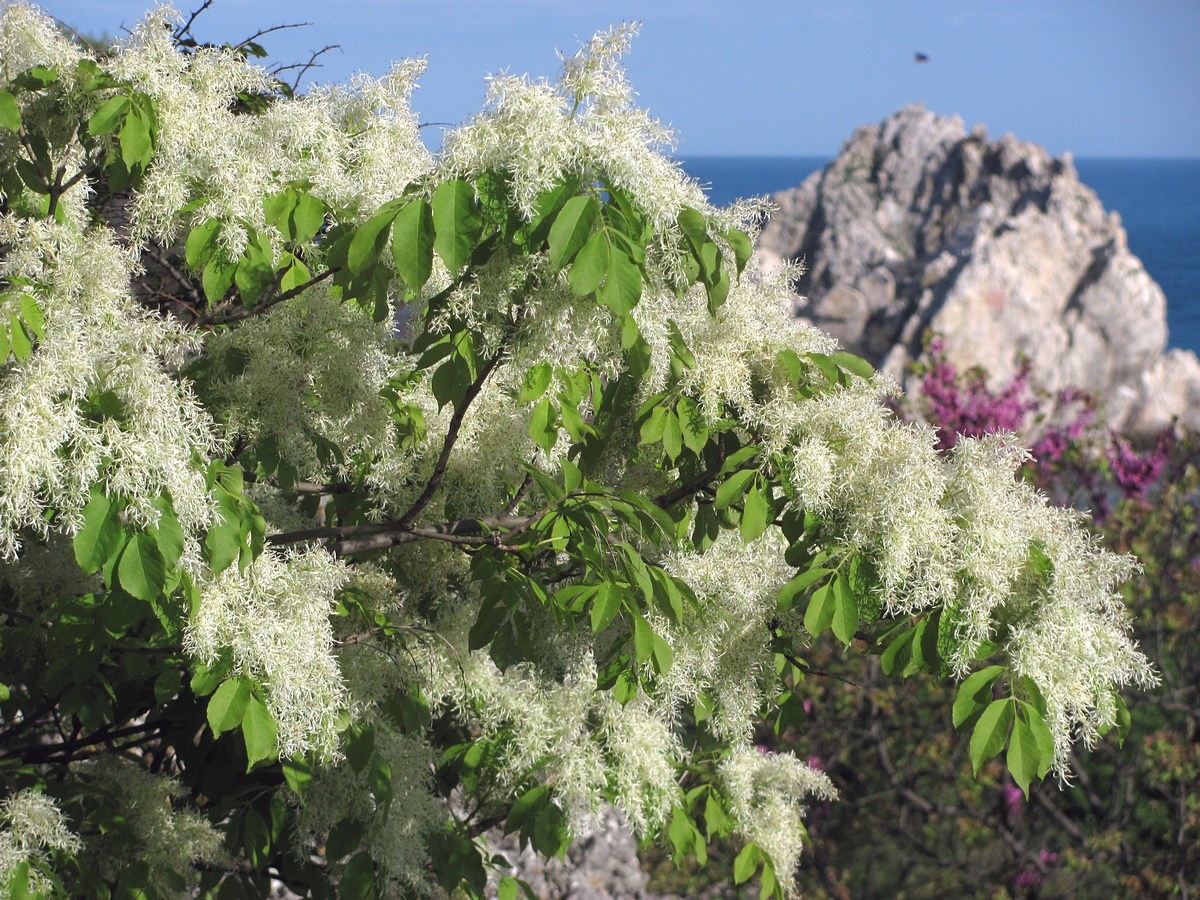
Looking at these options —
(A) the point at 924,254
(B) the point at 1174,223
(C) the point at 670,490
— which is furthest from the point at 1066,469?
(B) the point at 1174,223

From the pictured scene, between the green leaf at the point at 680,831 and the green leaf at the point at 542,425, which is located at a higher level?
the green leaf at the point at 542,425

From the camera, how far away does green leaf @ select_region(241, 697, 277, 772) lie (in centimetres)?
196

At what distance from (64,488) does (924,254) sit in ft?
116

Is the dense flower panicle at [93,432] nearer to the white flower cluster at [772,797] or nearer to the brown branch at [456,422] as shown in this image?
the brown branch at [456,422]

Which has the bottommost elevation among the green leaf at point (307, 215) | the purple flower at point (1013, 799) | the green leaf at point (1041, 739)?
the purple flower at point (1013, 799)

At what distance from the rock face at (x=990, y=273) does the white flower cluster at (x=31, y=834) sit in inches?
797

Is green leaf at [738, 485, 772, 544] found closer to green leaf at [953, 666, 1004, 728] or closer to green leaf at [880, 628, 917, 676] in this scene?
green leaf at [880, 628, 917, 676]

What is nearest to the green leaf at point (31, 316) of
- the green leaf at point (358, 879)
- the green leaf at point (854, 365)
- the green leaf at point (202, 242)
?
the green leaf at point (202, 242)

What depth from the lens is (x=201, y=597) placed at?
6.82 feet

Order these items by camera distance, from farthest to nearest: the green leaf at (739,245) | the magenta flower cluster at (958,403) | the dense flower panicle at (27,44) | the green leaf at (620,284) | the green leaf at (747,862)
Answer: the magenta flower cluster at (958,403) < the green leaf at (747,862) < the dense flower panicle at (27,44) < the green leaf at (739,245) < the green leaf at (620,284)

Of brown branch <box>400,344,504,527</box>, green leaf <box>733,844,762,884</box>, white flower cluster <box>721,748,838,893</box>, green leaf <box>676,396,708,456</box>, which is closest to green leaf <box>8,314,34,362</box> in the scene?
Answer: brown branch <box>400,344,504,527</box>

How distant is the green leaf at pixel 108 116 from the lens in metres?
2.30

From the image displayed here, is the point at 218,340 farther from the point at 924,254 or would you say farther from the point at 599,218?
the point at 924,254

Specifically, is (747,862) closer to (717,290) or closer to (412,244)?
(717,290)
